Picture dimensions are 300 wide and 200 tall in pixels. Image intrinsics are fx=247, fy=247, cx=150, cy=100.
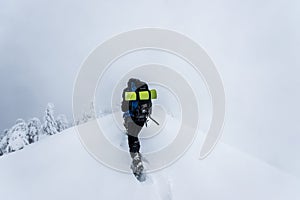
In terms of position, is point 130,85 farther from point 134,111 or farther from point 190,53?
point 190,53

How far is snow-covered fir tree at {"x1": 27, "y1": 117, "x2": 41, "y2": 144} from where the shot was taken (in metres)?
21.8

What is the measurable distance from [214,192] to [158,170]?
1932mm

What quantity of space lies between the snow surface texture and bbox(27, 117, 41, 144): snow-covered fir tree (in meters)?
12.9

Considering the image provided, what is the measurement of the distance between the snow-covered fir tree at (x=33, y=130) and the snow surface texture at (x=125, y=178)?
12908 mm

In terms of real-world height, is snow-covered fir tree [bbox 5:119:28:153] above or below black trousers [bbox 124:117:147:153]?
above

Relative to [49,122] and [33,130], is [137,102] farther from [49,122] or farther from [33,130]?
[49,122]

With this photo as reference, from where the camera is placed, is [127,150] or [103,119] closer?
[127,150]

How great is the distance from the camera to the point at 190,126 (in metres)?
12.6

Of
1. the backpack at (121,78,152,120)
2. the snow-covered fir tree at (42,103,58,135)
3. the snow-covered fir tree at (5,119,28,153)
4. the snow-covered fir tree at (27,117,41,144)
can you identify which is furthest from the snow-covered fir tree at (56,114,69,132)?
the backpack at (121,78,152,120)

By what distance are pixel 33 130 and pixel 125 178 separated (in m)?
17.4

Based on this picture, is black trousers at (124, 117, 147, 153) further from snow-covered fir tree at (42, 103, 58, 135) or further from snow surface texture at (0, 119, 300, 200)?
snow-covered fir tree at (42, 103, 58, 135)

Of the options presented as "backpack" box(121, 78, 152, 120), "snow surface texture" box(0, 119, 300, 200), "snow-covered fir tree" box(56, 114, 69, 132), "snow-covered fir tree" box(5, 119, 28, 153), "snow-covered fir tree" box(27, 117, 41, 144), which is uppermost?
"snow-covered fir tree" box(56, 114, 69, 132)

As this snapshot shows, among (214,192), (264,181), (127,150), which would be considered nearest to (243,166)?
(264,181)

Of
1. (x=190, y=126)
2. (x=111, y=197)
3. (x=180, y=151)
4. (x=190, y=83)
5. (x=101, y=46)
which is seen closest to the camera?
(x=111, y=197)
